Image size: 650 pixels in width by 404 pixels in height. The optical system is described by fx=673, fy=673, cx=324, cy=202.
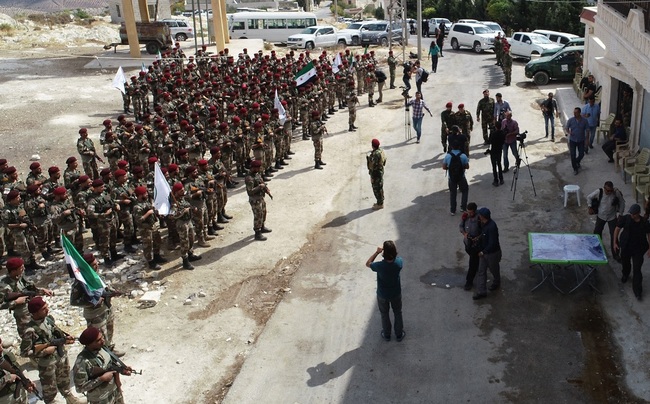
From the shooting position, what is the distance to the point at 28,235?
11.8 metres

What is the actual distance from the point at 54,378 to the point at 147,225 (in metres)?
3.93

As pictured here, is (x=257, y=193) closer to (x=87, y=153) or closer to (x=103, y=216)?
(x=103, y=216)

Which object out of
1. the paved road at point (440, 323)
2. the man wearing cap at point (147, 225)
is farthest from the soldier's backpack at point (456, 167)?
the man wearing cap at point (147, 225)

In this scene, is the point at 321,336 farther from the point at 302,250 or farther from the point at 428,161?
the point at 428,161

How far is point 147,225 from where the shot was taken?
37.3 ft

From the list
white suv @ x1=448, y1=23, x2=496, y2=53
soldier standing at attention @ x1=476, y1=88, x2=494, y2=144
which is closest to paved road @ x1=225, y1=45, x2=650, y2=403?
soldier standing at attention @ x1=476, y1=88, x2=494, y2=144

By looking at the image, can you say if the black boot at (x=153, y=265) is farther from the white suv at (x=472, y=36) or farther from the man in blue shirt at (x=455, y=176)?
the white suv at (x=472, y=36)

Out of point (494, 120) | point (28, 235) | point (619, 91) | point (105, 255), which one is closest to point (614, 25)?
point (619, 91)

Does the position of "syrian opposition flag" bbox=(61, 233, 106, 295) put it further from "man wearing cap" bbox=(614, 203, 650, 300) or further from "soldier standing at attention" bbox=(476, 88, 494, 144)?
"soldier standing at attention" bbox=(476, 88, 494, 144)

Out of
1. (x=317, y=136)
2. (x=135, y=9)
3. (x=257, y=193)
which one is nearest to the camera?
(x=257, y=193)

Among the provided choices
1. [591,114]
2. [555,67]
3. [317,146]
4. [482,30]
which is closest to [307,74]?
[317,146]

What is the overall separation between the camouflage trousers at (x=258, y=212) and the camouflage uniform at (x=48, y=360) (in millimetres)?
5180

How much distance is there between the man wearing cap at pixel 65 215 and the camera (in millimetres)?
11625

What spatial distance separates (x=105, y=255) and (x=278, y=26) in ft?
106
